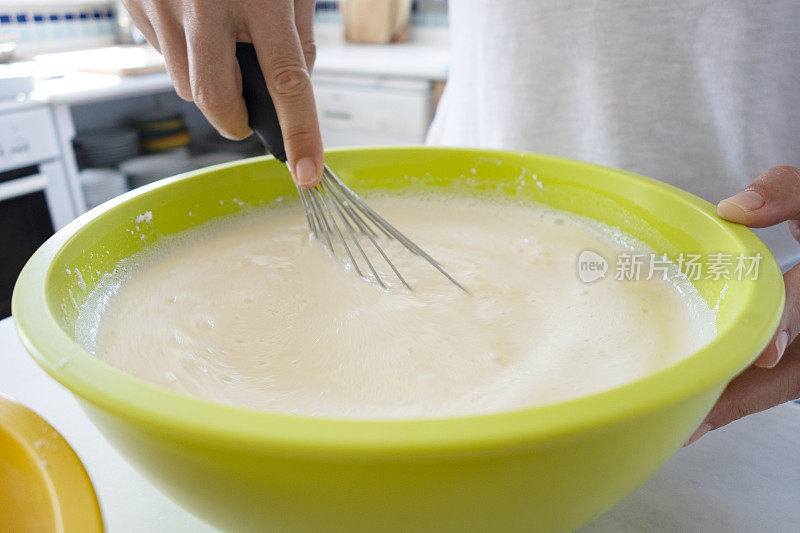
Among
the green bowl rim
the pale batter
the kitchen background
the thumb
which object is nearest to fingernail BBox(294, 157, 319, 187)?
the pale batter

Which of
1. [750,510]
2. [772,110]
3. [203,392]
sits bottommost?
[750,510]

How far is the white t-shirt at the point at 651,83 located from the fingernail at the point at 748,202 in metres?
0.24

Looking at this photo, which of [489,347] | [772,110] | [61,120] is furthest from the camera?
[61,120]

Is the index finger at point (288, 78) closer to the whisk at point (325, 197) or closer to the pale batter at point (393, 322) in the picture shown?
the whisk at point (325, 197)

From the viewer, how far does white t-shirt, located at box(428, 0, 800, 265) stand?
A: 2.23ft

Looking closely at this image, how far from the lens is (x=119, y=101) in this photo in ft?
8.21

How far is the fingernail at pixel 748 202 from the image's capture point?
500 mm

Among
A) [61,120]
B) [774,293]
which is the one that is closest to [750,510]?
[774,293]

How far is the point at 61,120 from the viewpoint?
69.5 inches

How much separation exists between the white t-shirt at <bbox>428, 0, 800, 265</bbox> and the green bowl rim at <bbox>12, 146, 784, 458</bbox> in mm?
463

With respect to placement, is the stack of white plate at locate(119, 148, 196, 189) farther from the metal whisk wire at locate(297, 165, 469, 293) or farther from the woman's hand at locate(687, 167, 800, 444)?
the woman's hand at locate(687, 167, 800, 444)

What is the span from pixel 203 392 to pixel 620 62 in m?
0.63

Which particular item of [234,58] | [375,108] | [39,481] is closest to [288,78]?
[234,58]

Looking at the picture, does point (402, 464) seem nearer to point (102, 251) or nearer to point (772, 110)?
point (102, 251)
